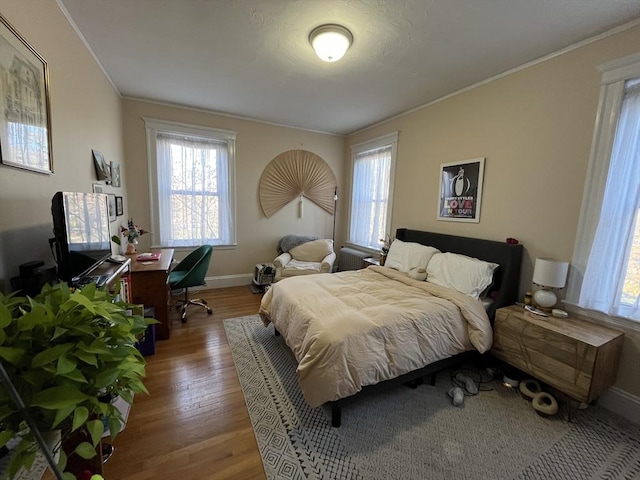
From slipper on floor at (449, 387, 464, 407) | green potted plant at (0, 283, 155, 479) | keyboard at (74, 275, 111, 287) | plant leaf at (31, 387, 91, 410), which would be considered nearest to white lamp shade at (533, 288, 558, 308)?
slipper on floor at (449, 387, 464, 407)

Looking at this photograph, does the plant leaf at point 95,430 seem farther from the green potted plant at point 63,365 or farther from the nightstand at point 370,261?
the nightstand at point 370,261

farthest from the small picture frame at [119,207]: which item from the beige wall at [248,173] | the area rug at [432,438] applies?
the area rug at [432,438]

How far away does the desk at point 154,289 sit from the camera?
254 cm

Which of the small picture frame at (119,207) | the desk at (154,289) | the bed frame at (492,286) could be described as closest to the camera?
the bed frame at (492,286)

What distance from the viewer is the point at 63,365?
0.60 m

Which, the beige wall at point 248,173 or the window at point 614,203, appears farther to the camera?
the beige wall at point 248,173

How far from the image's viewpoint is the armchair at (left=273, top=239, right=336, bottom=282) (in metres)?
3.79

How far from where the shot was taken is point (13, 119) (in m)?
1.27

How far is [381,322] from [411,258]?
1.43m

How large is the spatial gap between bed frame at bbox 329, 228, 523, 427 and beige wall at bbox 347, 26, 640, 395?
0.13 metres

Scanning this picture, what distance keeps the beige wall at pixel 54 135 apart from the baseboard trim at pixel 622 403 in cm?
377

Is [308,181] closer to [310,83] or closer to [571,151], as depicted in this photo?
[310,83]

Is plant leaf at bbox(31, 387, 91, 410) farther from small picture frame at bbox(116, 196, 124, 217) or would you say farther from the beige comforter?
small picture frame at bbox(116, 196, 124, 217)

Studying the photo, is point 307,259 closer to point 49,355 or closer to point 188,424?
point 188,424
